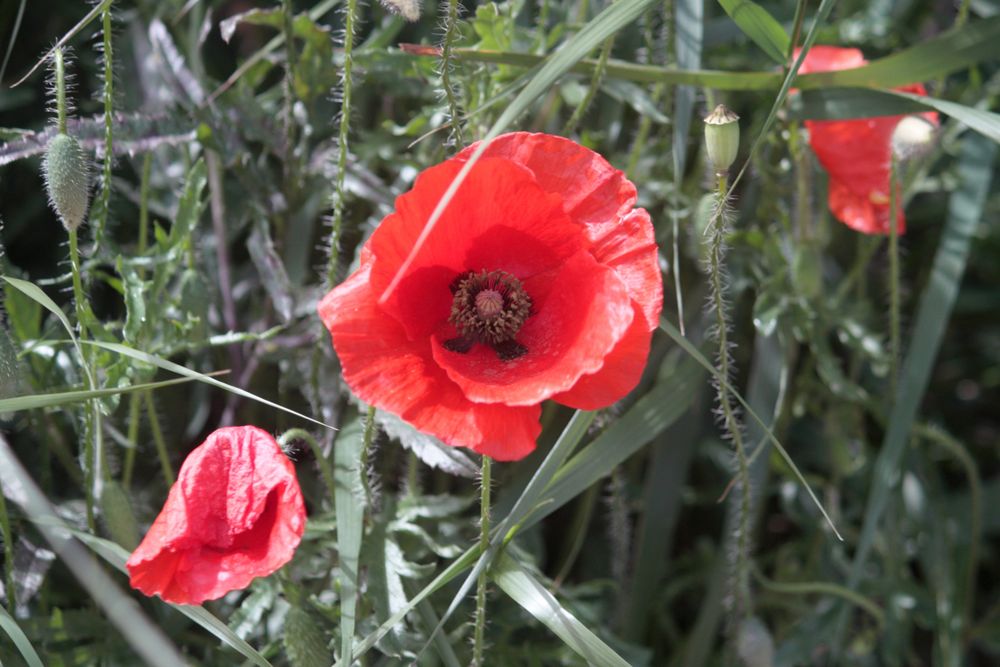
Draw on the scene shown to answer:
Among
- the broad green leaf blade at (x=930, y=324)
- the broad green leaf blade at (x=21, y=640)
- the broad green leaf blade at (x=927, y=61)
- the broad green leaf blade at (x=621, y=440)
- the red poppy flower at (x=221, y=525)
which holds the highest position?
the broad green leaf blade at (x=927, y=61)

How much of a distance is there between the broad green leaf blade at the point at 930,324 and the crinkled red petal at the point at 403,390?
0.79 meters

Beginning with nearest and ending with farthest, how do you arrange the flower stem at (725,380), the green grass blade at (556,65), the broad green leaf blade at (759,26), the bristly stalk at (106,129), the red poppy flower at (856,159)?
the green grass blade at (556,65) < the flower stem at (725,380) < the bristly stalk at (106,129) < the broad green leaf blade at (759,26) < the red poppy flower at (856,159)

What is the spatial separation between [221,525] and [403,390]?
267 millimetres

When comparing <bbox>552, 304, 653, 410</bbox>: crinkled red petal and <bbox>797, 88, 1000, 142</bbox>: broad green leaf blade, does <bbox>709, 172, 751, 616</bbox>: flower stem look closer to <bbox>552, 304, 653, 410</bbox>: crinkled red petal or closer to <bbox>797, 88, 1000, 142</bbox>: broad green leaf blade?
<bbox>552, 304, 653, 410</bbox>: crinkled red petal

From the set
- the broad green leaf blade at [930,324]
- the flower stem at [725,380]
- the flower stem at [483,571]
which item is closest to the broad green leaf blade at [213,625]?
the flower stem at [483,571]

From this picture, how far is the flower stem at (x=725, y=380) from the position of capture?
113 cm

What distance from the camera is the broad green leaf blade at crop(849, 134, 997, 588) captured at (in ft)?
5.22

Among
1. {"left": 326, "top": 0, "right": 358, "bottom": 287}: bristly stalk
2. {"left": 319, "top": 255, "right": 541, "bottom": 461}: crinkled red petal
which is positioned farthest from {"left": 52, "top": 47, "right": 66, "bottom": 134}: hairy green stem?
{"left": 319, "top": 255, "right": 541, "bottom": 461}: crinkled red petal

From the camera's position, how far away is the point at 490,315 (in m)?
1.23

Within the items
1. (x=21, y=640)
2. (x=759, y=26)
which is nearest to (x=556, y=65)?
(x=759, y=26)

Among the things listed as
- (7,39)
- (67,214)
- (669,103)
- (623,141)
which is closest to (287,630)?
(67,214)

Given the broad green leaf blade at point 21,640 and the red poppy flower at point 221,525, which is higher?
the red poppy flower at point 221,525

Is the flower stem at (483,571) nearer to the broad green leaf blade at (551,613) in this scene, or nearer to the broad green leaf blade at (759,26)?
the broad green leaf blade at (551,613)

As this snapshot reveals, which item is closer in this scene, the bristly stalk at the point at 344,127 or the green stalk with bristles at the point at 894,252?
the bristly stalk at the point at 344,127
